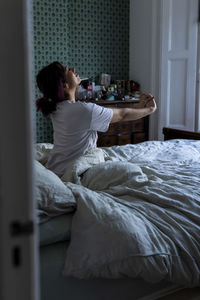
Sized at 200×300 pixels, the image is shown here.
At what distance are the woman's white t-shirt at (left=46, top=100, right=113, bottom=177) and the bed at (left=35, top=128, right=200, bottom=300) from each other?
514mm

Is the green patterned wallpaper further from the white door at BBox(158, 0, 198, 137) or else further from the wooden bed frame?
the wooden bed frame

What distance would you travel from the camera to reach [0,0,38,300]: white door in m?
0.59

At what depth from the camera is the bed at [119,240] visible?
1392mm

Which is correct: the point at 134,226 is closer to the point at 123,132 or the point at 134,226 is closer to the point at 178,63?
the point at 123,132

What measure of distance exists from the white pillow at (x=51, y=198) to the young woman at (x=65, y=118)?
658mm

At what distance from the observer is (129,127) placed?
4641 mm

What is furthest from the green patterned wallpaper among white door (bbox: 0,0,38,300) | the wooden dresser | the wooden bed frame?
white door (bbox: 0,0,38,300)

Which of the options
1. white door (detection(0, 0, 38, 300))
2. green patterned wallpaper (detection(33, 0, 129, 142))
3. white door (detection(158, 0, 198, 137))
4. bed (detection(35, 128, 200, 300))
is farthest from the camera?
white door (detection(158, 0, 198, 137))

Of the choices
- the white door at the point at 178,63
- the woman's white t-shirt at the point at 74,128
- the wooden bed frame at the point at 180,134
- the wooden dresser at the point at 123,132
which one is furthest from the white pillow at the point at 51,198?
the white door at the point at 178,63

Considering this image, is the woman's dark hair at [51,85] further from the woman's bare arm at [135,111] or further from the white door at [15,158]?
the white door at [15,158]

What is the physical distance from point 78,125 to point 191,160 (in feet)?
2.83

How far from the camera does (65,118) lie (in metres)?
2.22

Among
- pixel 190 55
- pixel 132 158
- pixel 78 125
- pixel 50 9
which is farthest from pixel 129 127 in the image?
pixel 78 125

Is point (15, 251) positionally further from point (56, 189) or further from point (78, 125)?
point (78, 125)
